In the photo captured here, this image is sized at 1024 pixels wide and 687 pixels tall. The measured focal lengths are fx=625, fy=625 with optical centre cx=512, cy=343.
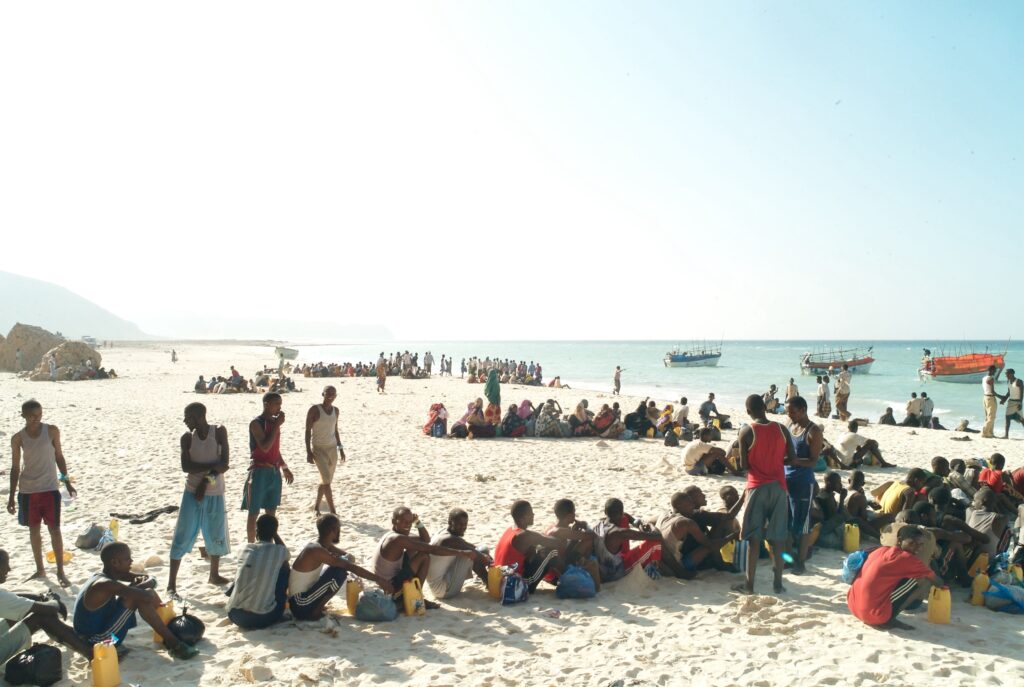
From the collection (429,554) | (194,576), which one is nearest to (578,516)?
(429,554)

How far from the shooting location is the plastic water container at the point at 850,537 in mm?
6742

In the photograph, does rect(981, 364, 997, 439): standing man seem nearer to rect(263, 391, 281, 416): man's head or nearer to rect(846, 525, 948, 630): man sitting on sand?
rect(846, 525, 948, 630): man sitting on sand

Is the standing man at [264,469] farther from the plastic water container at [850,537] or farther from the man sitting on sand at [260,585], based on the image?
the plastic water container at [850,537]

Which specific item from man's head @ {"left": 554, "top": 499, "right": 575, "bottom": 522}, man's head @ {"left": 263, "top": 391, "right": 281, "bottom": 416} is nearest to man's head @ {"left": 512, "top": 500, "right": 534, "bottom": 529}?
man's head @ {"left": 554, "top": 499, "right": 575, "bottom": 522}

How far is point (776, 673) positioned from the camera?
4.15 meters

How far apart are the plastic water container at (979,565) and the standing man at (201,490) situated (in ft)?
21.9

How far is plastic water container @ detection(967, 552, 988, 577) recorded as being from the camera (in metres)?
5.50

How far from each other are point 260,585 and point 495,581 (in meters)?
1.95

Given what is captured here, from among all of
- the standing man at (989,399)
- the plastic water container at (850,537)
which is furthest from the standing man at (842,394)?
the plastic water container at (850,537)

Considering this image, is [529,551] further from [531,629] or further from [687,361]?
[687,361]

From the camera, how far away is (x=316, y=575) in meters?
4.93

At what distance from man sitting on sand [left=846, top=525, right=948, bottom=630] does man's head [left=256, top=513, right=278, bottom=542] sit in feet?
15.1

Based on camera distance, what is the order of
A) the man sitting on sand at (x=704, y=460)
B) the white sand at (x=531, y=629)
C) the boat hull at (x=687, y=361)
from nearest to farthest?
1. the white sand at (x=531, y=629)
2. the man sitting on sand at (x=704, y=460)
3. the boat hull at (x=687, y=361)

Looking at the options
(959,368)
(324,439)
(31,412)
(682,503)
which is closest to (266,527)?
(31,412)
